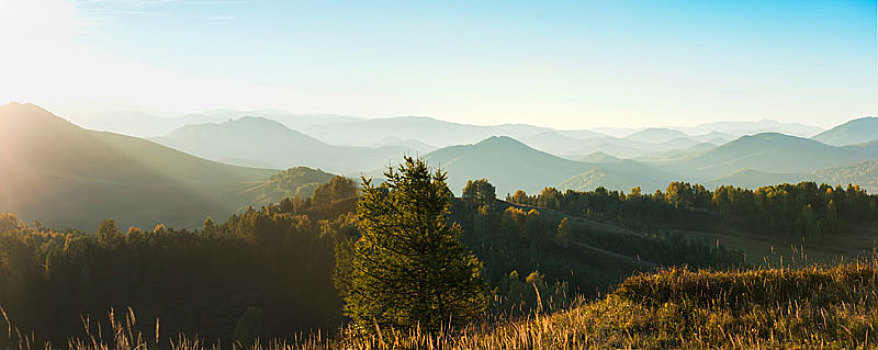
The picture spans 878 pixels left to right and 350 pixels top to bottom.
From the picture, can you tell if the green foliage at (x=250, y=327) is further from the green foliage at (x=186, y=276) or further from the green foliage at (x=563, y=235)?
the green foliage at (x=563, y=235)

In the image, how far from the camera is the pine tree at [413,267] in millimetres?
20531

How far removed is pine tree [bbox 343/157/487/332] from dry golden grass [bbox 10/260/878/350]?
10.6m

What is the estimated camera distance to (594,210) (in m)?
198

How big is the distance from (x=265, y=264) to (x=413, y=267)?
95.6m

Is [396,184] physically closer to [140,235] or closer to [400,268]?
[400,268]

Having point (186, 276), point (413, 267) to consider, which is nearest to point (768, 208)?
point (413, 267)

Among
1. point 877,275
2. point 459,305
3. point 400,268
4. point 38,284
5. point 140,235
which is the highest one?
point 877,275

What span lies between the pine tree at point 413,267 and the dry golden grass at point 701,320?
10551 millimetres

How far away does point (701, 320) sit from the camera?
26.9 feet

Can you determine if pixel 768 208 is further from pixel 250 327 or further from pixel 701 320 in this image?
pixel 701 320

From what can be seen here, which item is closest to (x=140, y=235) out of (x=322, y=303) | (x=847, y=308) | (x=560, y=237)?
(x=322, y=303)

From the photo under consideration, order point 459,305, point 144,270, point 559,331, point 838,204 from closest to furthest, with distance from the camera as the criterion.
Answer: point 559,331 < point 459,305 < point 144,270 < point 838,204

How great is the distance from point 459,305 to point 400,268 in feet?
10.6

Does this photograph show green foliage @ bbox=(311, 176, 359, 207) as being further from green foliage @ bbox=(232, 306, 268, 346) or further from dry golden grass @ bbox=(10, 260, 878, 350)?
dry golden grass @ bbox=(10, 260, 878, 350)
